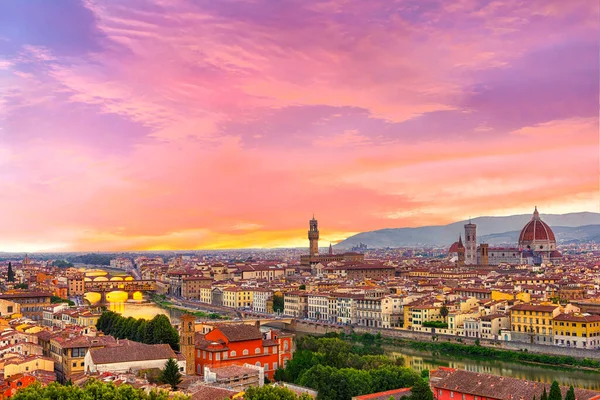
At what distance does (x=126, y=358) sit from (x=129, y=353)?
0.32 metres

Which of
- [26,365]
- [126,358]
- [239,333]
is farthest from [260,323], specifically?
[26,365]

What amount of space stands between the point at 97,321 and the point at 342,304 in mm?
15103

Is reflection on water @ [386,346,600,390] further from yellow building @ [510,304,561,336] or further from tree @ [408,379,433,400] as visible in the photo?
tree @ [408,379,433,400]

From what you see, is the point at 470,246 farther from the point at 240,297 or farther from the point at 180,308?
the point at 180,308

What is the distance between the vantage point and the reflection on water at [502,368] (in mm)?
24500

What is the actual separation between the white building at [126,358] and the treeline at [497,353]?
14746 millimetres

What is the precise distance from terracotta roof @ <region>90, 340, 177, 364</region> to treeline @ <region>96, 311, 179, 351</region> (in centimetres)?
355

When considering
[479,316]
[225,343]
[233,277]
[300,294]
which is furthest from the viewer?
[233,277]

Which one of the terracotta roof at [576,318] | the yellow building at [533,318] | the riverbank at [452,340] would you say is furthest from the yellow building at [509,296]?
the terracotta roof at [576,318]

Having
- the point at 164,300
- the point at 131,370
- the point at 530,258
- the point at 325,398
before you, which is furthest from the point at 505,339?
the point at 530,258

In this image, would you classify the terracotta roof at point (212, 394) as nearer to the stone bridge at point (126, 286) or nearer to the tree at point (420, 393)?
the tree at point (420, 393)

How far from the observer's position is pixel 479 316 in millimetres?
33375

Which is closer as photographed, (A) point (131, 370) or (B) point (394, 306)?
(A) point (131, 370)

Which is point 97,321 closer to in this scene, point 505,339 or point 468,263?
point 505,339
